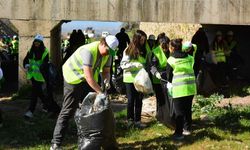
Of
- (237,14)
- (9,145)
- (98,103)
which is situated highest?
(237,14)

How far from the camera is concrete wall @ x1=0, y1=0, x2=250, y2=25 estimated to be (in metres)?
12.4

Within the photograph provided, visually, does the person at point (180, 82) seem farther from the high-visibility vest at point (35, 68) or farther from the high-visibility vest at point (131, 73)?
the high-visibility vest at point (35, 68)

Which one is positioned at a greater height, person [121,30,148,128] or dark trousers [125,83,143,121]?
person [121,30,148,128]

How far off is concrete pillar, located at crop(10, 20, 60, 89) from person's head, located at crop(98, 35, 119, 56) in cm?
632

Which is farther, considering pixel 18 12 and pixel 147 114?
pixel 18 12

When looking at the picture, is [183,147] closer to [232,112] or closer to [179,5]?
[232,112]

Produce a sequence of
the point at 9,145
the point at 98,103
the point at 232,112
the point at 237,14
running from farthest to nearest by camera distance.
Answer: the point at 237,14, the point at 232,112, the point at 9,145, the point at 98,103

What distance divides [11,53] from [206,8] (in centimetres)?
894

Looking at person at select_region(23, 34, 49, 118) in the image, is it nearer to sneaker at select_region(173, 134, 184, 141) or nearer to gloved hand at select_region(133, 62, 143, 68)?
gloved hand at select_region(133, 62, 143, 68)

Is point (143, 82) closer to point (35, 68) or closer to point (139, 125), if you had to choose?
point (139, 125)

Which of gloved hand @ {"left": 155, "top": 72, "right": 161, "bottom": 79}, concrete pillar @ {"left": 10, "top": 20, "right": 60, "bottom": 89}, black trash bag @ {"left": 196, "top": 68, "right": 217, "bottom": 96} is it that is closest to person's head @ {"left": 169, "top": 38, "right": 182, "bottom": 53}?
gloved hand @ {"left": 155, "top": 72, "right": 161, "bottom": 79}

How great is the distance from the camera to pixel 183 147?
24.0 feet

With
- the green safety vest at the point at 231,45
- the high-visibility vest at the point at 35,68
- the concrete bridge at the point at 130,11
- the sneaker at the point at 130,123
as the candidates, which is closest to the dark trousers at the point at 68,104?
the sneaker at the point at 130,123

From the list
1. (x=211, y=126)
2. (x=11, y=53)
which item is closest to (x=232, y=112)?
(x=211, y=126)
